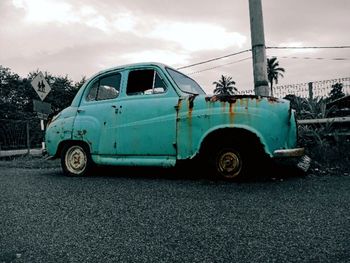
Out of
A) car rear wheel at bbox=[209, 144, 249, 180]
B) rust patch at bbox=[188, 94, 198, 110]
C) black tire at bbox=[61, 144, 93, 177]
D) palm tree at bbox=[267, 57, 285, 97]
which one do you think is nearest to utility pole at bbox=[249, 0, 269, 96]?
rust patch at bbox=[188, 94, 198, 110]

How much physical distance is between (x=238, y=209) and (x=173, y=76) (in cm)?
288

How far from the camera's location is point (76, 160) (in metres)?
5.95

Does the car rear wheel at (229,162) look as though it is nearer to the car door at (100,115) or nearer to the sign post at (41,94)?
the car door at (100,115)

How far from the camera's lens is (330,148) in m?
6.22

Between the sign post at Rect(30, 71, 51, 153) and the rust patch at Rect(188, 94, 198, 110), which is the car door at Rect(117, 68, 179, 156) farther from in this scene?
the sign post at Rect(30, 71, 51, 153)

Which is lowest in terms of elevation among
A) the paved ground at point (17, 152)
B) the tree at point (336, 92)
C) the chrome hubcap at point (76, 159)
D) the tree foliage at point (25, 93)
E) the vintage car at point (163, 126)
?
the paved ground at point (17, 152)

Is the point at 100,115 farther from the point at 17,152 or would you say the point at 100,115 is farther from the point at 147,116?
the point at 17,152

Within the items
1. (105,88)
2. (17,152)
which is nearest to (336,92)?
(105,88)

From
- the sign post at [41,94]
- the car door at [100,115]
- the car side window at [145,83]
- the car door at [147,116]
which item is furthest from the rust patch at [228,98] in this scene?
the sign post at [41,94]

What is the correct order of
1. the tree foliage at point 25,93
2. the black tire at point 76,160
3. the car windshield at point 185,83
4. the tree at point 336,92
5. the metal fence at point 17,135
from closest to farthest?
1. the car windshield at point 185,83
2. the black tire at point 76,160
3. the tree at point 336,92
4. the metal fence at point 17,135
5. the tree foliage at point 25,93

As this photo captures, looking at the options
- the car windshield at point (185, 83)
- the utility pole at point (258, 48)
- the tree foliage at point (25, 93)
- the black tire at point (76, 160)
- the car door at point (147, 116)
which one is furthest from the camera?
the tree foliage at point (25, 93)

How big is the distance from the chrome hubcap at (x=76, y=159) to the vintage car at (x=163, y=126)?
0.02 m

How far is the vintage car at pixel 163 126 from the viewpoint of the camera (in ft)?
15.3

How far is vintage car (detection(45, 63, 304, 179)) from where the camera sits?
15.3 ft
